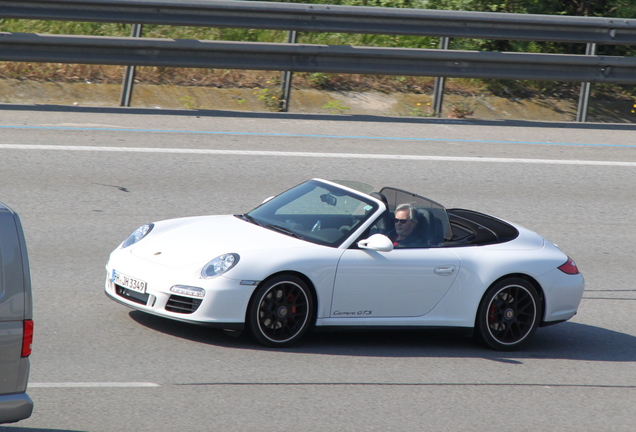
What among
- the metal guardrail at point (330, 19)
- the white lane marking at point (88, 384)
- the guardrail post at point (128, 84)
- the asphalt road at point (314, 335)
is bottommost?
the white lane marking at point (88, 384)

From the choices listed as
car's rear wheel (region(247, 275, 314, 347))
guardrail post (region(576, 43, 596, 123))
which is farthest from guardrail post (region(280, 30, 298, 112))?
car's rear wheel (region(247, 275, 314, 347))

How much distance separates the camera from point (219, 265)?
723cm

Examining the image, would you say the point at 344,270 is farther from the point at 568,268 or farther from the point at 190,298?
the point at 568,268

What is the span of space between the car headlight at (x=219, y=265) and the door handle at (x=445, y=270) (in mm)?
1713

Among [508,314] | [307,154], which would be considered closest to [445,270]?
[508,314]

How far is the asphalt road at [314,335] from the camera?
6172mm

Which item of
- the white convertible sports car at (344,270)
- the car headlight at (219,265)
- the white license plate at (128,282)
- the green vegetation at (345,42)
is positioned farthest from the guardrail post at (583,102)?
the white license plate at (128,282)

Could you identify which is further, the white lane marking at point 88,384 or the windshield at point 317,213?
the windshield at point 317,213

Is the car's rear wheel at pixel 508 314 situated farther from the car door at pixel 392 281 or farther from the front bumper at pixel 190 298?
the front bumper at pixel 190 298

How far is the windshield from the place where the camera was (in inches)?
307

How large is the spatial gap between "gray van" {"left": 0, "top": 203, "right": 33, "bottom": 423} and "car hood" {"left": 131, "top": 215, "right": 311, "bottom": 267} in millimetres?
2664

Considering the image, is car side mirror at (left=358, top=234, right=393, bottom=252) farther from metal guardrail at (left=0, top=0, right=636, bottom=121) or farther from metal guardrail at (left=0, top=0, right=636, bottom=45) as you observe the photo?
metal guardrail at (left=0, top=0, right=636, bottom=45)

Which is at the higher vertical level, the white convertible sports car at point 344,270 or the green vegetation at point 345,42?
the green vegetation at point 345,42

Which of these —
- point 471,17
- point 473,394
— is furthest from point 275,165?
point 473,394
